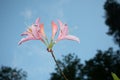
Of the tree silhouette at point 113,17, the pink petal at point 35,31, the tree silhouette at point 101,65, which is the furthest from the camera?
the tree silhouette at point 101,65

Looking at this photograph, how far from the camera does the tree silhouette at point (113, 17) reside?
2920cm

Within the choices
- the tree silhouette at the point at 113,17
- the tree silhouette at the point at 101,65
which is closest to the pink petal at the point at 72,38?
the tree silhouette at the point at 113,17

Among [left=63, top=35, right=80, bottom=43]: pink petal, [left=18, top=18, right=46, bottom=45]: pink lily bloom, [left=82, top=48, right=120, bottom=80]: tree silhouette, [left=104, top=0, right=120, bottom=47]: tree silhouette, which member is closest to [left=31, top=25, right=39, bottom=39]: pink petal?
[left=18, top=18, right=46, bottom=45]: pink lily bloom

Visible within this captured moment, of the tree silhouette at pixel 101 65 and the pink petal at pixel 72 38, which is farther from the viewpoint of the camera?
the tree silhouette at pixel 101 65

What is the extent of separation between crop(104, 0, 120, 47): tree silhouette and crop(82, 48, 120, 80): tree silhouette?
524cm

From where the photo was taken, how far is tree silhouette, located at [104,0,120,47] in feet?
95.8

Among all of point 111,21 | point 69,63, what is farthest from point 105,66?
point 111,21

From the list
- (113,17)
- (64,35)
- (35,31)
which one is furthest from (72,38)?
(113,17)

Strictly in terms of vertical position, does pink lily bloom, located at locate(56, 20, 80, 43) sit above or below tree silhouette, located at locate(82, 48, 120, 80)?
below

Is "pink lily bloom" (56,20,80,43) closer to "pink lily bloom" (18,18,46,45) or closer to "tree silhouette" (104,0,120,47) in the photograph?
"pink lily bloom" (18,18,46,45)

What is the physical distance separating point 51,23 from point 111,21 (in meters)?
28.6

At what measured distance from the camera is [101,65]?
115 ft

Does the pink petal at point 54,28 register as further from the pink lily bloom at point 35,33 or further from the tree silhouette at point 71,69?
the tree silhouette at point 71,69

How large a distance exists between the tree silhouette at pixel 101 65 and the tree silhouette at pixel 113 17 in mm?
5244
